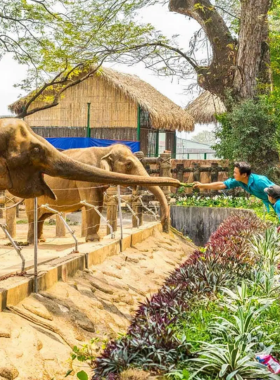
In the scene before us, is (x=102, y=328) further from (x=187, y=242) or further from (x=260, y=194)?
(x=187, y=242)

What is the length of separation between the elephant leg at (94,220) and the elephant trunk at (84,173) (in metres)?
3.83

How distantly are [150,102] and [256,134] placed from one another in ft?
19.1

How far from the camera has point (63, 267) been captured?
6418 millimetres

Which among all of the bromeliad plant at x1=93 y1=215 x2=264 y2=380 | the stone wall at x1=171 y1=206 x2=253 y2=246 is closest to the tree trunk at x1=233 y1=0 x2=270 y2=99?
the stone wall at x1=171 y1=206 x2=253 y2=246

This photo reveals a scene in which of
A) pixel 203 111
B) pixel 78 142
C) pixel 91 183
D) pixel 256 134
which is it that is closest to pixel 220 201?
pixel 256 134

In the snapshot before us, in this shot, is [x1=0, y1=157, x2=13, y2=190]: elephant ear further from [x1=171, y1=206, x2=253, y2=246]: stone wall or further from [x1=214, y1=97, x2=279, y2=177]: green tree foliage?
[x1=214, y1=97, x2=279, y2=177]: green tree foliage

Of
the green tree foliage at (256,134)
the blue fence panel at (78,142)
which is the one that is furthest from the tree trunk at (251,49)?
the blue fence panel at (78,142)

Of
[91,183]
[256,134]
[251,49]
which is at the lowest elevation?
[91,183]

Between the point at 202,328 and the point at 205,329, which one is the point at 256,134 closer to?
the point at 202,328

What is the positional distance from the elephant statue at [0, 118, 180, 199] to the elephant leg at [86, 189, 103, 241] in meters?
3.81

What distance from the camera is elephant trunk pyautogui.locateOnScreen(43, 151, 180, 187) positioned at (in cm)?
493

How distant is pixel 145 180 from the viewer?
4.98 meters

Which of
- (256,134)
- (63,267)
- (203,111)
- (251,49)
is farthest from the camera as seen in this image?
(203,111)

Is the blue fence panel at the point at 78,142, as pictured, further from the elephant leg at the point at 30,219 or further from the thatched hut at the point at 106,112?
the elephant leg at the point at 30,219
